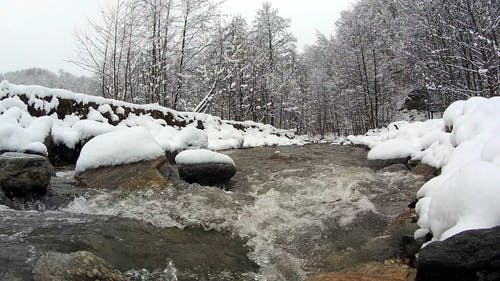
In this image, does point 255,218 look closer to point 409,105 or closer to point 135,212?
point 135,212

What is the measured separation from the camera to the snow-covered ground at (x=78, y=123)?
5965mm

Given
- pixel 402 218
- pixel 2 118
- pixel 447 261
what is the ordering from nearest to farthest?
pixel 447 261
pixel 402 218
pixel 2 118

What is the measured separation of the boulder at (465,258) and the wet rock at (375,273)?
1.42ft

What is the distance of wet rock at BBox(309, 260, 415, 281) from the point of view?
317 centimetres

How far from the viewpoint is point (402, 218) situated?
4672 mm

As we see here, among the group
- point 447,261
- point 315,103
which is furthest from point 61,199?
point 315,103

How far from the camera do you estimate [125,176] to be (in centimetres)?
562

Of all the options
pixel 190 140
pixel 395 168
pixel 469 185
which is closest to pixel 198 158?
pixel 190 140

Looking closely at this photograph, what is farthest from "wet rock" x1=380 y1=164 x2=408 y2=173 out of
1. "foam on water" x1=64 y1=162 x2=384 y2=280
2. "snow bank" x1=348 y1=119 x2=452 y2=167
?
"foam on water" x1=64 y1=162 x2=384 y2=280

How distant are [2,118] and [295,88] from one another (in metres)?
26.7

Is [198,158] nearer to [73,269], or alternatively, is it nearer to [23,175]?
[23,175]

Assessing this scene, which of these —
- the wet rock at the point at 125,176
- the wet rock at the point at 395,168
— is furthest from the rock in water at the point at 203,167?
the wet rock at the point at 395,168

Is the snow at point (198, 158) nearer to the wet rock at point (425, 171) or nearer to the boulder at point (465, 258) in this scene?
the wet rock at point (425, 171)

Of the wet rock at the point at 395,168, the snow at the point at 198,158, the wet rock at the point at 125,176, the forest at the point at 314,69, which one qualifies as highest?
the forest at the point at 314,69
